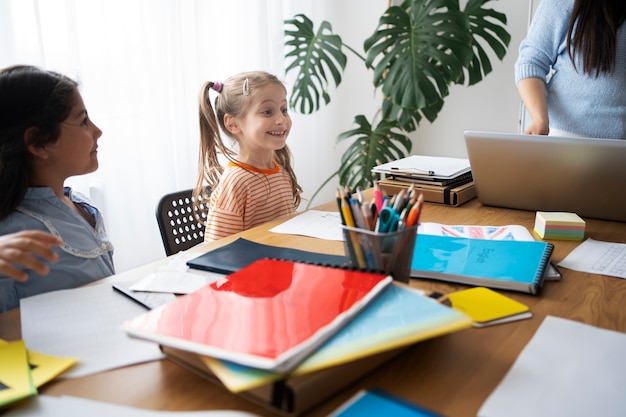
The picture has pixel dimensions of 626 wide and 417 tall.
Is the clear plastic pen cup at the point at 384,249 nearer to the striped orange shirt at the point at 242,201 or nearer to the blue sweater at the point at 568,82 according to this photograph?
the striped orange shirt at the point at 242,201

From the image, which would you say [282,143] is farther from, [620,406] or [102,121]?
[620,406]

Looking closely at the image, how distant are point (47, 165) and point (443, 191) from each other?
94 cm

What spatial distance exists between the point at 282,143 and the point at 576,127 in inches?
33.2

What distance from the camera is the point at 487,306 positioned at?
82cm

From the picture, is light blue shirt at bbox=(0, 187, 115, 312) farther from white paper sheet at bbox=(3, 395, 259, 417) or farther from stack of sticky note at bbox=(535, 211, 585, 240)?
stack of sticky note at bbox=(535, 211, 585, 240)

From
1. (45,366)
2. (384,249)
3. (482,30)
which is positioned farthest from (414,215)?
(482,30)

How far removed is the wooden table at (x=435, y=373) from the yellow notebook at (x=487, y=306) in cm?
2

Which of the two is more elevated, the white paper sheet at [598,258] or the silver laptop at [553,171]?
the silver laptop at [553,171]

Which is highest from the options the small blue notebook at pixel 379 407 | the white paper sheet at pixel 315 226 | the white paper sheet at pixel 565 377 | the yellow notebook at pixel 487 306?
the small blue notebook at pixel 379 407

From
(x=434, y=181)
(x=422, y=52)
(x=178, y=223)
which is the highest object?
(x=422, y=52)

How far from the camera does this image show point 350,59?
3.59 m

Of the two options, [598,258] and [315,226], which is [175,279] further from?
[598,258]

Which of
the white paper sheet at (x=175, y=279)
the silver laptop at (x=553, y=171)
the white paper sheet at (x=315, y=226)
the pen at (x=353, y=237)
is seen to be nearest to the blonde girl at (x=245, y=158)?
the white paper sheet at (x=315, y=226)

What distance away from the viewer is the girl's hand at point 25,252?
0.78 metres
